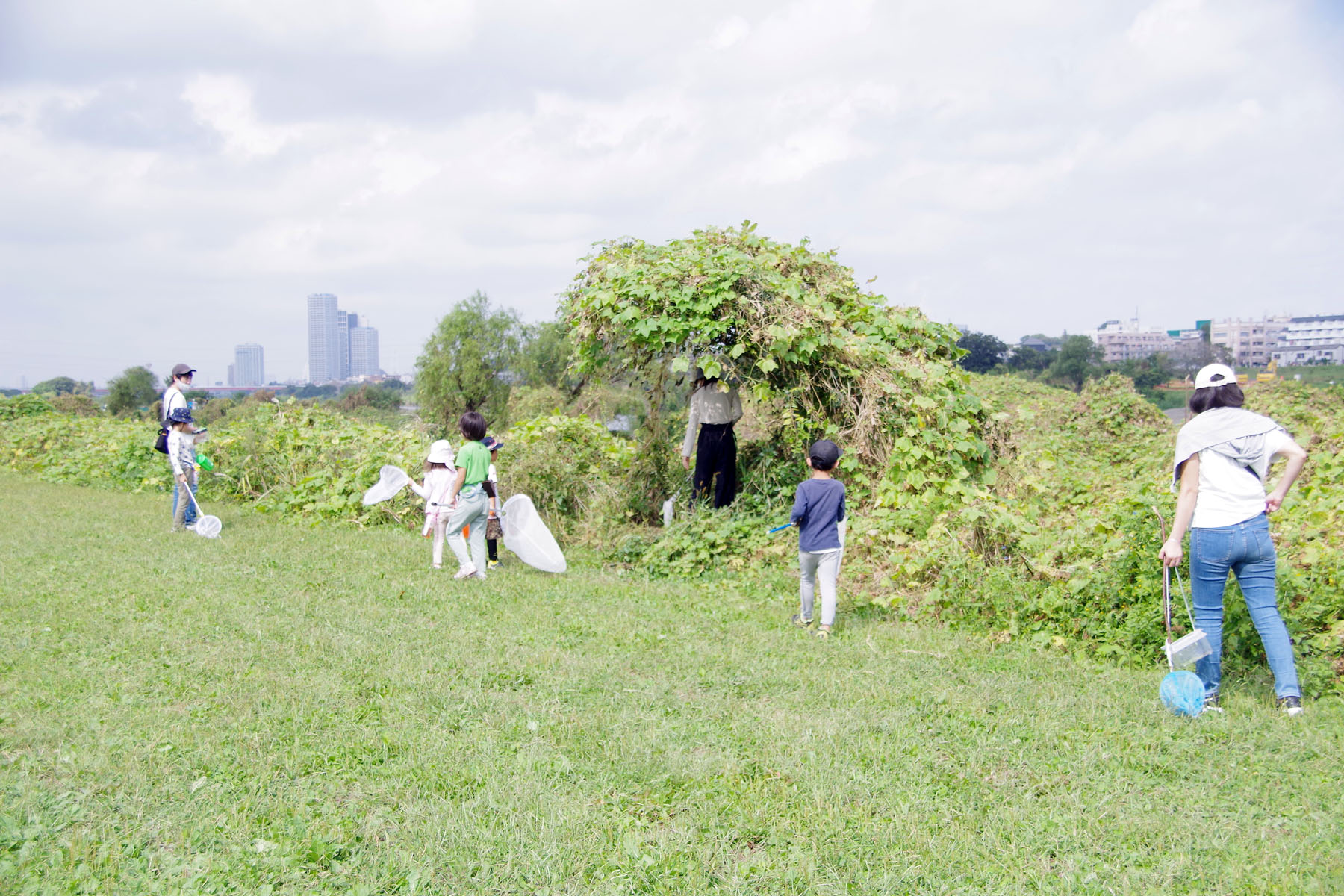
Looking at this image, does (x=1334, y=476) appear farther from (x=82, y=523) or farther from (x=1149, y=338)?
(x=1149, y=338)

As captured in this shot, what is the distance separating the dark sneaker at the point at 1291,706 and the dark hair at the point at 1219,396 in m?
1.58

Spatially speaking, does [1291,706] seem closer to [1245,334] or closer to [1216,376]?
[1216,376]

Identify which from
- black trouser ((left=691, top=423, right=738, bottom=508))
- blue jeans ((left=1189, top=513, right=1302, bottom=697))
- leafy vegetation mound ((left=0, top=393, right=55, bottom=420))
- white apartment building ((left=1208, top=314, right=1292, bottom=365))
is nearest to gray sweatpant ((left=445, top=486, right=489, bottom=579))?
black trouser ((left=691, top=423, right=738, bottom=508))

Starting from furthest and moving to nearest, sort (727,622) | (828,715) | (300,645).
Answer: (727,622), (300,645), (828,715)

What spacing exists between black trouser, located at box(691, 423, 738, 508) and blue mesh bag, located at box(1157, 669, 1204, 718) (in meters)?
4.99

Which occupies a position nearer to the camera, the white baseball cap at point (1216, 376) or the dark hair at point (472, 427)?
the white baseball cap at point (1216, 376)

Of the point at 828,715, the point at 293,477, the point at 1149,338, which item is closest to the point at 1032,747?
the point at 828,715

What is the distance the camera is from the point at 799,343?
27.8 feet

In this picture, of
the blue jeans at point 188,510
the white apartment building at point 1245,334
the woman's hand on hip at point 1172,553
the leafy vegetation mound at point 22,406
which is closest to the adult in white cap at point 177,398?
the blue jeans at point 188,510

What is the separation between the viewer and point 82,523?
35.9ft

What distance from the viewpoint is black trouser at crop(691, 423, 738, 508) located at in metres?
8.84

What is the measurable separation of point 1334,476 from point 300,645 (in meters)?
7.91

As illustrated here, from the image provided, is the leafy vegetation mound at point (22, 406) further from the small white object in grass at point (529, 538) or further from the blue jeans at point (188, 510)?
the small white object in grass at point (529, 538)

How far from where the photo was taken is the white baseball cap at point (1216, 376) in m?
4.60
